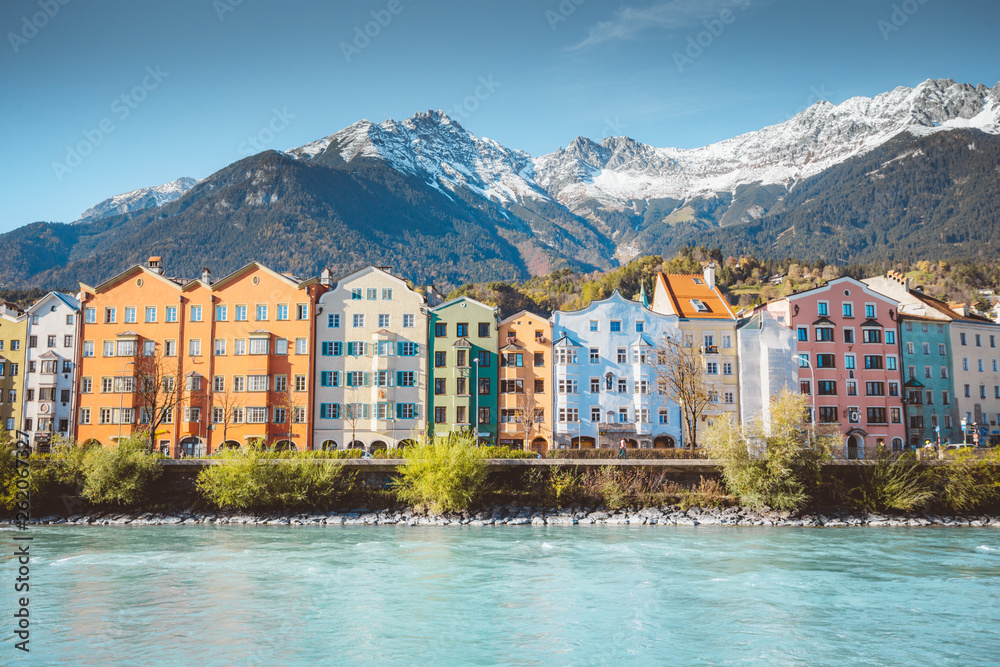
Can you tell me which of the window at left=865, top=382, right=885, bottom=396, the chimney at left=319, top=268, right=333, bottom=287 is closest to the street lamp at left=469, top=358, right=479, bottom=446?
the chimney at left=319, top=268, right=333, bottom=287

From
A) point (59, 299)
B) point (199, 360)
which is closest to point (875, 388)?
point (199, 360)

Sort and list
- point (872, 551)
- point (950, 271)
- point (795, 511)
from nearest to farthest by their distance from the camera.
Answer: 1. point (872, 551)
2. point (795, 511)
3. point (950, 271)

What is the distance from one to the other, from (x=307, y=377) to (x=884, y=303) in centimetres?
5240

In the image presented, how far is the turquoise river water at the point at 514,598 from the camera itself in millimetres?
23406

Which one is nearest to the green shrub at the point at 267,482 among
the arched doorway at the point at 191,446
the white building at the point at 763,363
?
the arched doorway at the point at 191,446

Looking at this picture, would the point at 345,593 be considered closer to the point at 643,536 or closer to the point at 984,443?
the point at 643,536

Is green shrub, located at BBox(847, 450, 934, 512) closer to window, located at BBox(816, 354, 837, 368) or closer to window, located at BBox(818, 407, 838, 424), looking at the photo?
window, located at BBox(818, 407, 838, 424)

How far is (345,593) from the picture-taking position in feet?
99.5

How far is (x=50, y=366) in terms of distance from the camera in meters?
73.4

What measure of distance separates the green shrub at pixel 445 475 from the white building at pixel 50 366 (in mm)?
40381

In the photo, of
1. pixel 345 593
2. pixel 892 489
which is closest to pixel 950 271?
pixel 892 489

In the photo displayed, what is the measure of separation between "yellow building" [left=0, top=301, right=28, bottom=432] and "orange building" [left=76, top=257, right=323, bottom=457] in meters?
12.6

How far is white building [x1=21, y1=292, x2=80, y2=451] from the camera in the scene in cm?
7269

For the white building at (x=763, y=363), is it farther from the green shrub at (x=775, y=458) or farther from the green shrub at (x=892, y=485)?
the green shrub at (x=775, y=458)
